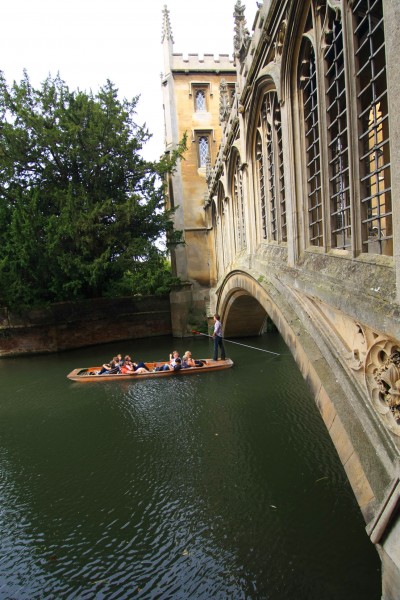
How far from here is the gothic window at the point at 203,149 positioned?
17.7m

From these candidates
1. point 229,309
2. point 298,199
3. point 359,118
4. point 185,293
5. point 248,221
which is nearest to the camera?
point 359,118

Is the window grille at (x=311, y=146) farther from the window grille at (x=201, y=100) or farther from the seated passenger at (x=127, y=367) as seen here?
the window grille at (x=201, y=100)

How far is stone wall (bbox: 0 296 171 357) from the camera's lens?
1525 cm

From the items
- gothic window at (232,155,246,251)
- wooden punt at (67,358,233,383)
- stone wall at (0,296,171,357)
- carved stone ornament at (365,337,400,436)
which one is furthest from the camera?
stone wall at (0,296,171,357)

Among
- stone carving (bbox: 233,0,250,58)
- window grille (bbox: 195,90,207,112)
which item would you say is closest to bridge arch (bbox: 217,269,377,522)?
stone carving (bbox: 233,0,250,58)

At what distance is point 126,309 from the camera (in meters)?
17.4

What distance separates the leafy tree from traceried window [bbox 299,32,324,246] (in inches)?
417

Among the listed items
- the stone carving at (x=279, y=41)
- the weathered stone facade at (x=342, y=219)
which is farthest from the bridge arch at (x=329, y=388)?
the stone carving at (x=279, y=41)

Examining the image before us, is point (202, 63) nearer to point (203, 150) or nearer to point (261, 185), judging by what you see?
point (203, 150)

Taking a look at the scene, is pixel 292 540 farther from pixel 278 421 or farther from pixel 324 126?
pixel 324 126

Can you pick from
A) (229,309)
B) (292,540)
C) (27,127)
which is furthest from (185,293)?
(292,540)

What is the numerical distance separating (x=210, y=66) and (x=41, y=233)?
1060 cm

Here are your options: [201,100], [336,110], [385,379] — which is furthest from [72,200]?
[385,379]

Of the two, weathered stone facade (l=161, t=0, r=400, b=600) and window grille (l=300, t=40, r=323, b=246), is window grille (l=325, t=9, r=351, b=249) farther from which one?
window grille (l=300, t=40, r=323, b=246)
